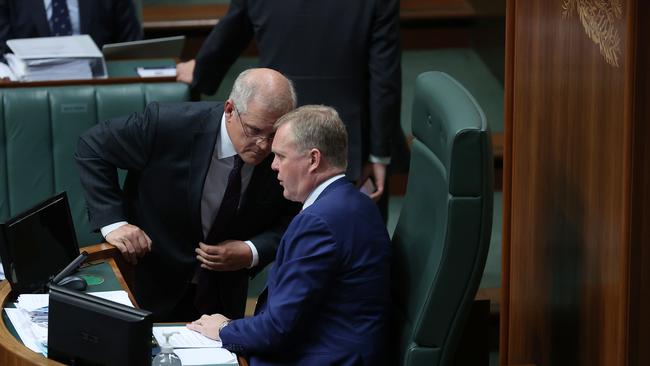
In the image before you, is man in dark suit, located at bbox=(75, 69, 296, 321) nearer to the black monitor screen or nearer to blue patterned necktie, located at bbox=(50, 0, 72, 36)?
the black monitor screen

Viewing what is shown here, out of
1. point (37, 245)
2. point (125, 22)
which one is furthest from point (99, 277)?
point (125, 22)

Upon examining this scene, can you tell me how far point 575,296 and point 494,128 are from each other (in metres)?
3.21

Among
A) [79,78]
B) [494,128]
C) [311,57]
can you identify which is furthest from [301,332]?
[494,128]

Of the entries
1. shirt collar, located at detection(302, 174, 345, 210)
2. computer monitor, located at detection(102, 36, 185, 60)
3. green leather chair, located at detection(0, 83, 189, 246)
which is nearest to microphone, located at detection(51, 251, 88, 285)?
shirt collar, located at detection(302, 174, 345, 210)

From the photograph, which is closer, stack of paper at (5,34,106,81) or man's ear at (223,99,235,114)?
man's ear at (223,99,235,114)

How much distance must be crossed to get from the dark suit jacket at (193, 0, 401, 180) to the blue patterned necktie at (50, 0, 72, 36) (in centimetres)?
96

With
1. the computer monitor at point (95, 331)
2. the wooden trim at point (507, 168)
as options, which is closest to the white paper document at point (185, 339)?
the computer monitor at point (95, 331)

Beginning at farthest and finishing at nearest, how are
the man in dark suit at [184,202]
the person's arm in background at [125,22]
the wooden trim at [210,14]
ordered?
1. the wooden trim at [210,14]
2. the person's arm in background at [125,22]
3. the man in dark suit at [184,202]

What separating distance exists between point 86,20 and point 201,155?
1856mm

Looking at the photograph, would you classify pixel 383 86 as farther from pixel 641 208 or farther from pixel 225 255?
pixel 641 208

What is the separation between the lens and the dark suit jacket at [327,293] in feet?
8.55

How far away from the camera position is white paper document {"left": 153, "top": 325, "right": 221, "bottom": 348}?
8.94 ft

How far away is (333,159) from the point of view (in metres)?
2.74

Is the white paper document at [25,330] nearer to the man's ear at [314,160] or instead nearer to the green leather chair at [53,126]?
the man's ear at [314,160]
